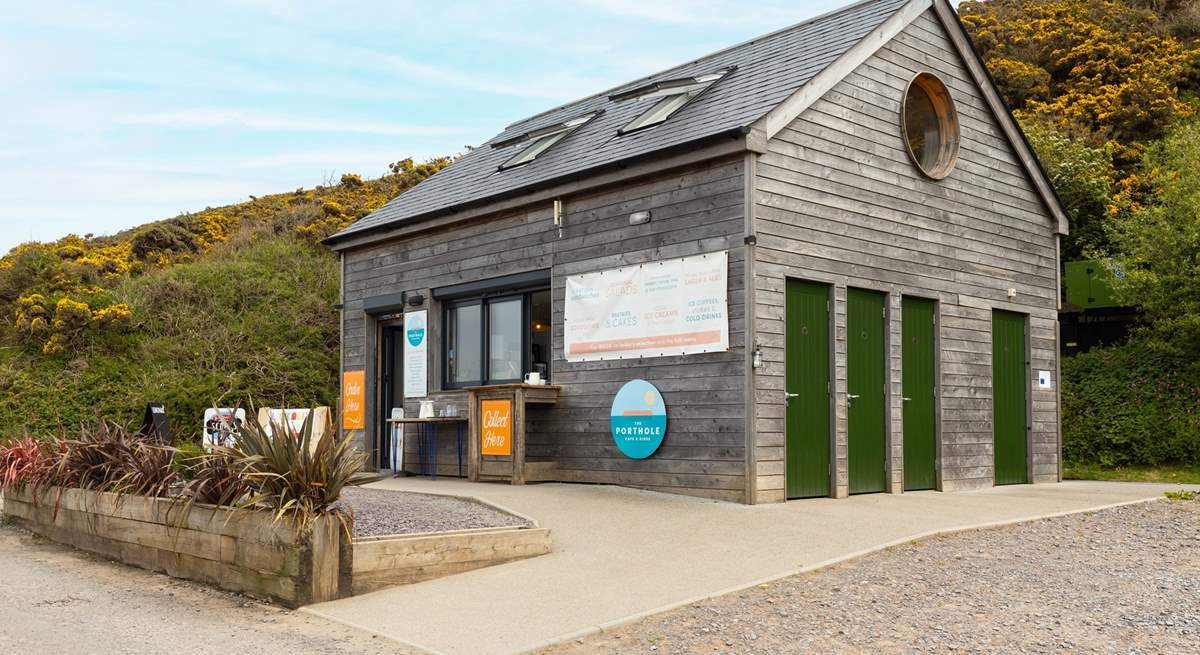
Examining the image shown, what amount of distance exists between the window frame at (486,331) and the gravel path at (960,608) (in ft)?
21.5

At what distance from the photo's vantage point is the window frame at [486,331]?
1371cm

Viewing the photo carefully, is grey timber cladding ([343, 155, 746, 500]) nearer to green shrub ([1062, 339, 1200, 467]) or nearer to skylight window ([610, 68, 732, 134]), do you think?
skylight window ([610, 68, 732, 134])

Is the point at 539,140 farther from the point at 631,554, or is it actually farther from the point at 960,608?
the point at 960,608

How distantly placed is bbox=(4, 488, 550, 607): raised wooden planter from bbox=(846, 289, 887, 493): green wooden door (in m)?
4.82

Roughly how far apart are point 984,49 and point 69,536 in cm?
3120

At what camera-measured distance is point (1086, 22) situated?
31812mm

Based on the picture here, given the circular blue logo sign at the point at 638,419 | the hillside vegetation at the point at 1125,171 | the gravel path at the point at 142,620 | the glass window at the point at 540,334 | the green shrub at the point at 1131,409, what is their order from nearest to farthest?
1. the gravel path at the point at 142,620
2. the circular blue logo sign at the point at 638,419
3. the glass window at the point at 540,334
4. the green shrub at the point at 1131,409
5. the hillside vegetation at the point at 1125,171

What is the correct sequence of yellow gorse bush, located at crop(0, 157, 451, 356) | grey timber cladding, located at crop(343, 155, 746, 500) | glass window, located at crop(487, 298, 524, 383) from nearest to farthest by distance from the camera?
grey timber cladding, located at crop(343, 155, 746, 500) → glass window, located at crop(487, 298, 524, 383) → yellow gorse bush, located at crop(0, 157, 451, 356)

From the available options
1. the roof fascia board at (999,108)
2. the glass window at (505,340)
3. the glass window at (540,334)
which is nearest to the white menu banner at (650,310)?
the glass window at (540,334)

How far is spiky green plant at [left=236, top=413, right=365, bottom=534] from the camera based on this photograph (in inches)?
269

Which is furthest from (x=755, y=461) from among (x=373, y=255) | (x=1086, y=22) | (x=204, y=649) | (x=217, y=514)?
(x=1086, y=22)

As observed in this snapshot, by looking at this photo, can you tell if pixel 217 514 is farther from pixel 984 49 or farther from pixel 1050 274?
pixel 984 49

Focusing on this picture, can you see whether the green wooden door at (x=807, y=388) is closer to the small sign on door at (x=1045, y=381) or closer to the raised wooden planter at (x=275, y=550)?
the raised wooden planter at (x=275, y=550)

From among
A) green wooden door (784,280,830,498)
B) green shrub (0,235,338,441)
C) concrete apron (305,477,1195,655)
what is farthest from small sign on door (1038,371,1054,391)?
green shrub (0,235,338,441)
